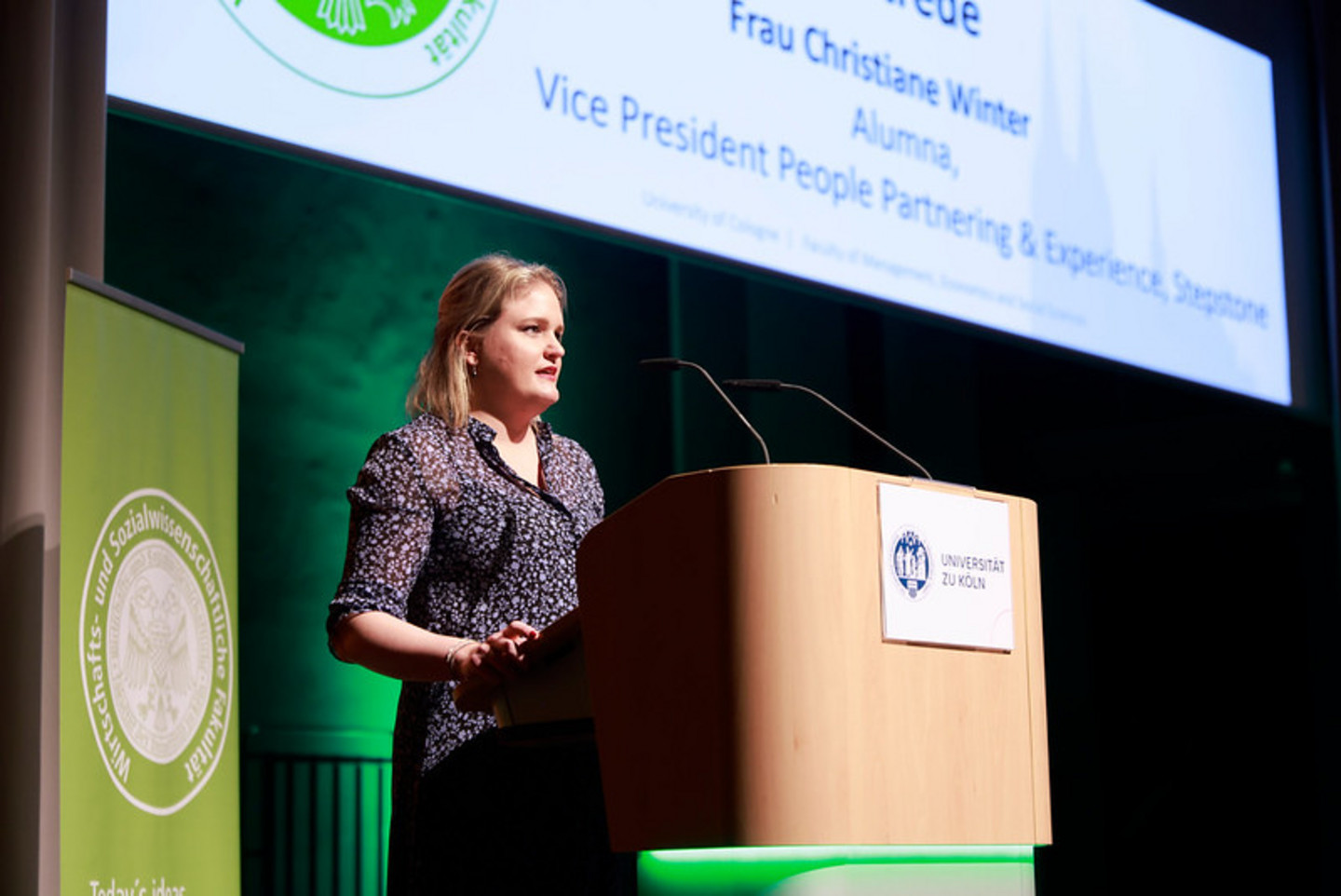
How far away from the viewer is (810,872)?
5.24ft

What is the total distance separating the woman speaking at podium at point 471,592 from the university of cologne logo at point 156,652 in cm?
30

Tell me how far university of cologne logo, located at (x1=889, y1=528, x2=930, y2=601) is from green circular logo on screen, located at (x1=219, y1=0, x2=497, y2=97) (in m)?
1.53

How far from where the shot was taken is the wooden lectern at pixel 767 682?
1572 mm

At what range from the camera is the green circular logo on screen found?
273 centimetres

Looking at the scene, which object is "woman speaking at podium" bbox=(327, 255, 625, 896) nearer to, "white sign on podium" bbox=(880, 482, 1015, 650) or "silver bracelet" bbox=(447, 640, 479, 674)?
"silver bracelet" bbox=(447, 640, 479, 674)

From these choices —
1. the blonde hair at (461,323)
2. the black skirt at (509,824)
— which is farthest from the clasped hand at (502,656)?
the blonde hair at (461,323)

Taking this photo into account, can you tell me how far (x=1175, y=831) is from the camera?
6051 mm

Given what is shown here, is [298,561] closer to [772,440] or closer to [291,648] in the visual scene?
[291,648]

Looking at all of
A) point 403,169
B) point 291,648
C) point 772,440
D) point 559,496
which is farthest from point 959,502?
point 772,440

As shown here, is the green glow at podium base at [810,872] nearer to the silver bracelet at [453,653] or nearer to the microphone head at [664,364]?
the silver bracelet at [453,653]

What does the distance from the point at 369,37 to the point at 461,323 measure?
821 millimetres

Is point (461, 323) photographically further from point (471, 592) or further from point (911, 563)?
point (911, 563)

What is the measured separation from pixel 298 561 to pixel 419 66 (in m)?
1.76

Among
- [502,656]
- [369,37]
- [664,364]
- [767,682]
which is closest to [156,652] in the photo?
[502,656]
